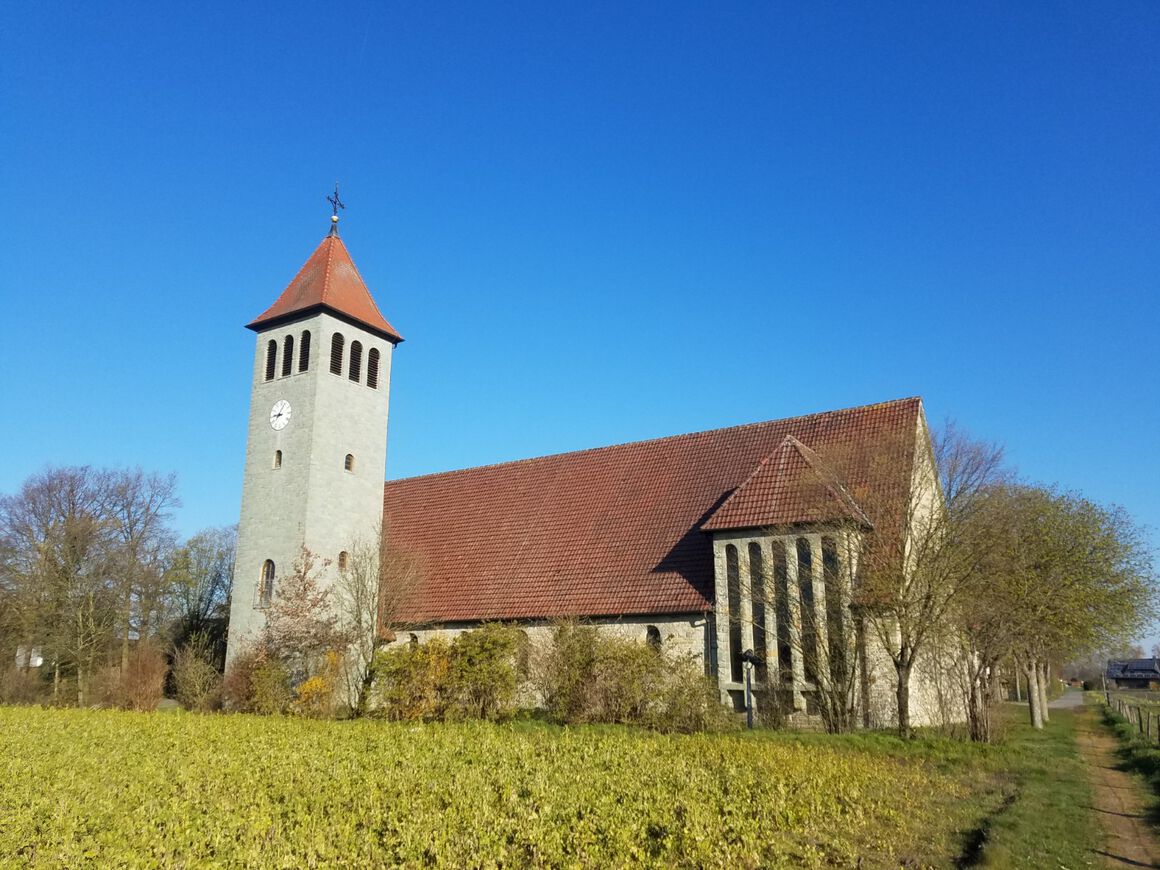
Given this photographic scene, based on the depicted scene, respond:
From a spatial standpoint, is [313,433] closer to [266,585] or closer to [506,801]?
[266,585]

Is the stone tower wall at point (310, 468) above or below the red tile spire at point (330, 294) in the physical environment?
below

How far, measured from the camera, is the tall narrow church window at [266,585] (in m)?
28.4

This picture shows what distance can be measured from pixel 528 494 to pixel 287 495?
8392 mm

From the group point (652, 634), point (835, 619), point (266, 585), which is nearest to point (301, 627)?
point (266, 585)

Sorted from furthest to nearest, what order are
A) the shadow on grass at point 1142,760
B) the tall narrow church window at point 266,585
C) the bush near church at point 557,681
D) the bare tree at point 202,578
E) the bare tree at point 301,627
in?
the bare tree at point 202,578 < the tall narrow church window at point 266,585 < the bare tree at point 301,627 < the bush near church at point 557,681 < the shadow on grass at point 1142,760

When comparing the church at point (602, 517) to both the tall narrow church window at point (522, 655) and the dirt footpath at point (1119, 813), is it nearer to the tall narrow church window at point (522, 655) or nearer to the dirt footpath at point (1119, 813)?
the tall narrow church window at point (522, 655)

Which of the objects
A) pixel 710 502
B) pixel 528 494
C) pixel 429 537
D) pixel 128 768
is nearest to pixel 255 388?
pixel 429 537

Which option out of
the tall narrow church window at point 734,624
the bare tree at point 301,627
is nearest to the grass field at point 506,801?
the tall narrow church window at point 734,624

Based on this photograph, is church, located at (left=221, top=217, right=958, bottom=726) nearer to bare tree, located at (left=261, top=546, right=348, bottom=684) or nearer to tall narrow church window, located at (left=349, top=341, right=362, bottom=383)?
tall narrow church window, located at (left=349, top=341, right=362, bottom=383)

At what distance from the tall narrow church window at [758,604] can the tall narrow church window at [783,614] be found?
0.33 meters

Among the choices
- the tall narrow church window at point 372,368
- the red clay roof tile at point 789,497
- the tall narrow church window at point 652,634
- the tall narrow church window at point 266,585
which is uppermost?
the tall narrow church window at point 372,368

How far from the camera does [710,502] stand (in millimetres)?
25859

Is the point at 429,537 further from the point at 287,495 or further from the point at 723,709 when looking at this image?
the point at 723,709

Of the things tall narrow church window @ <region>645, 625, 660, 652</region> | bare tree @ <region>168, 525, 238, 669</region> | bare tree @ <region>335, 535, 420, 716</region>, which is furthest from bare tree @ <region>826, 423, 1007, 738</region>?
bare tree @ <region>168, 525, 238, 669</region>
